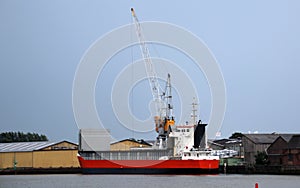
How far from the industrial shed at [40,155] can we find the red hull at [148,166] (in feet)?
28.1

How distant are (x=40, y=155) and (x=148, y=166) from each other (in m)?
18.4

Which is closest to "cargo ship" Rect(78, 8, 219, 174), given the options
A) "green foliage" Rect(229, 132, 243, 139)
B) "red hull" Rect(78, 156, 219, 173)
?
"red hull" Rect(78, 156, 219, 173)

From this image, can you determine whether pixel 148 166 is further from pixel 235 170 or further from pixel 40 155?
pixel 40 155

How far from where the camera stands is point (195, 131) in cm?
5328

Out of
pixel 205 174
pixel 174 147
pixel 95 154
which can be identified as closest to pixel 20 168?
pixel 95 154

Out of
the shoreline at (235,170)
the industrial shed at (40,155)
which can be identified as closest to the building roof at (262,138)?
the shoreline at (235,170)

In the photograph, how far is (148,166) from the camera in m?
52.3

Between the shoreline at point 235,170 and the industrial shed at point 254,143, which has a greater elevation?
the industrial shed at point 254,143

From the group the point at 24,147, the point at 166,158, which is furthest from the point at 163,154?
the point at 24,147

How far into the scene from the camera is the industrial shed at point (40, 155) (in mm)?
64625

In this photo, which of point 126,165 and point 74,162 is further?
point 74,162

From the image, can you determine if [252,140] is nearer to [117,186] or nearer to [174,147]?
[174,147]

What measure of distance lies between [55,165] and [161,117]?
13.6 m

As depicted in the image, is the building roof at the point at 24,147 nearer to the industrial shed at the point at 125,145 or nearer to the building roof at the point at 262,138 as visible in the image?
the industrial shed at the point at 125,145
